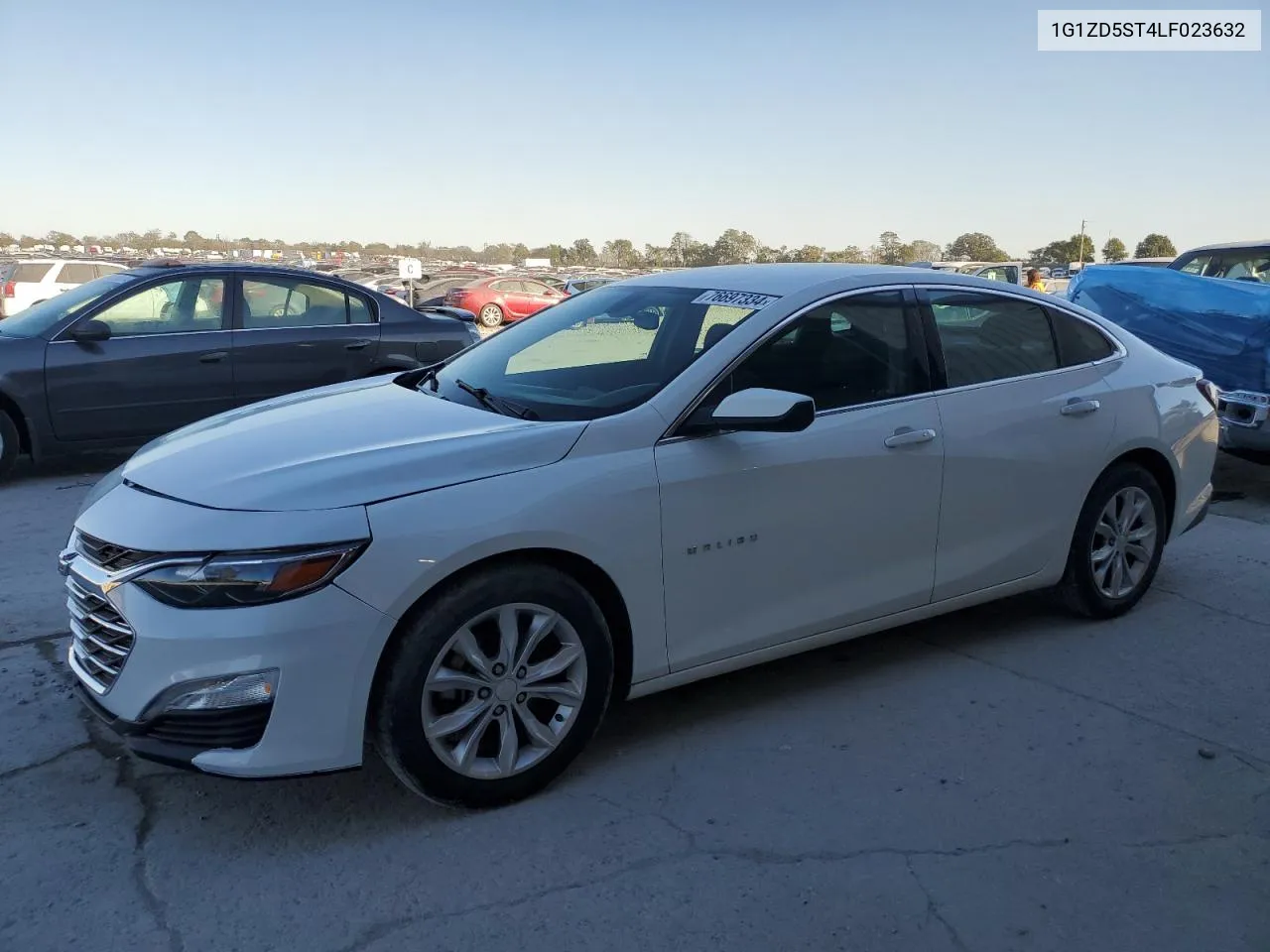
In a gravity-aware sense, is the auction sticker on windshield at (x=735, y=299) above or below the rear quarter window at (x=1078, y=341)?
above

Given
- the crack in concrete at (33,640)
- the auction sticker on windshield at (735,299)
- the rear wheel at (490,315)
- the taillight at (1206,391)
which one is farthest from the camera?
the rear wheel at (490,315)

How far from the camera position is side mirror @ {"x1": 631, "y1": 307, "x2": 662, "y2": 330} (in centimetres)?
396

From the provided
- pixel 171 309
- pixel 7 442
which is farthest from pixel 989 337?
pixel 7 442

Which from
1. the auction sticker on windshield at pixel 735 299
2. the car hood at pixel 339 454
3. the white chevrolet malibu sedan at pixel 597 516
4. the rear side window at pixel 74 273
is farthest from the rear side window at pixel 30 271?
the auction sticker on windshield at pixel 735 299

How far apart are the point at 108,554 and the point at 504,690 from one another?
116 cm

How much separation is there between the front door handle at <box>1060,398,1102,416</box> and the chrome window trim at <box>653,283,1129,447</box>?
0.47ft

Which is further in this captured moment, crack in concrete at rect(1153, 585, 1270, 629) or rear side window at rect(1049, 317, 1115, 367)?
crack in concrete at rect(1153, 585, 1270, 629)

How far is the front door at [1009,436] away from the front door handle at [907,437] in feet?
0.35

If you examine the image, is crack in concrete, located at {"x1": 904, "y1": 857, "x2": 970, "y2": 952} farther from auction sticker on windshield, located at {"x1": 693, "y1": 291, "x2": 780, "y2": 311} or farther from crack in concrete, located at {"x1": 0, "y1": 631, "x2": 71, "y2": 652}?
crack in concrete, located at {"x1": 0, "y1": 631, "x2": 71, "y2": 652}

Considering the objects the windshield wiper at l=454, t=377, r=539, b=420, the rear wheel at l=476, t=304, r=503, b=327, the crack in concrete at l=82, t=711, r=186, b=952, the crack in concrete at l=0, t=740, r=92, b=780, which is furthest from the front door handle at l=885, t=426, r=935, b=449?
the rear wheel at l=476, t=304, r=503, b=327

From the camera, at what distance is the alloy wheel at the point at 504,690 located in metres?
2.91

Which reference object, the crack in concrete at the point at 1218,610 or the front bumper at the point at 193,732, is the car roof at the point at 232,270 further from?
the crack in concrete at the point at 1218,610

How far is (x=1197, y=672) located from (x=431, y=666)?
3.09 metres

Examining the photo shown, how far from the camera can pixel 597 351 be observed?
4043 mm
